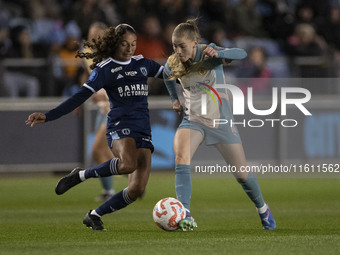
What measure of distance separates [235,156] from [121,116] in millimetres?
1208

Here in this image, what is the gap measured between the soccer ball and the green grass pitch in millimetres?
100

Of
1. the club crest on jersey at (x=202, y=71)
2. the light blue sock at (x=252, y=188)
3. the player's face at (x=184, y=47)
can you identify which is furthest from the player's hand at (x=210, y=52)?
the light blue sock at (x=252, y=188)

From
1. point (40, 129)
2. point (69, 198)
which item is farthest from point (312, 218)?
point (40, 129)

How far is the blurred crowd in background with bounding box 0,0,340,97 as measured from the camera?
16938 millimetres

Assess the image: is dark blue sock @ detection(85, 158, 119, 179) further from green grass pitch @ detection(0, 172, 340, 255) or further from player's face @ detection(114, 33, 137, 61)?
player's face @ detection(114, 33, 137, 61)

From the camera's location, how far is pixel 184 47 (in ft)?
27.9

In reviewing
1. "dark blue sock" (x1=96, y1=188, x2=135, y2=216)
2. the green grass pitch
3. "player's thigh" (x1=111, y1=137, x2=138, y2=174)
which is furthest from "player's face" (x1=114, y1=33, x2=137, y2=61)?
the green grass pitch

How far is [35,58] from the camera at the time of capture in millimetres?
17344

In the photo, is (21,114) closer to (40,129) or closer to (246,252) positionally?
(40,129)

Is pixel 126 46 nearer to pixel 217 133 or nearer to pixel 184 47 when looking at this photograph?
pixel 184 47

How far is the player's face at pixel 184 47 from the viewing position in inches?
334

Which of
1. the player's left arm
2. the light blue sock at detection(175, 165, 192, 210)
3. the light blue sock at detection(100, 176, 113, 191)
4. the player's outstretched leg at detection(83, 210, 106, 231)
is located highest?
the player's left arm

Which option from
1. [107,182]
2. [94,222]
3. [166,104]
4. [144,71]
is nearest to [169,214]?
[94,222]

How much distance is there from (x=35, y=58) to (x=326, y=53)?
5941 millimetres
